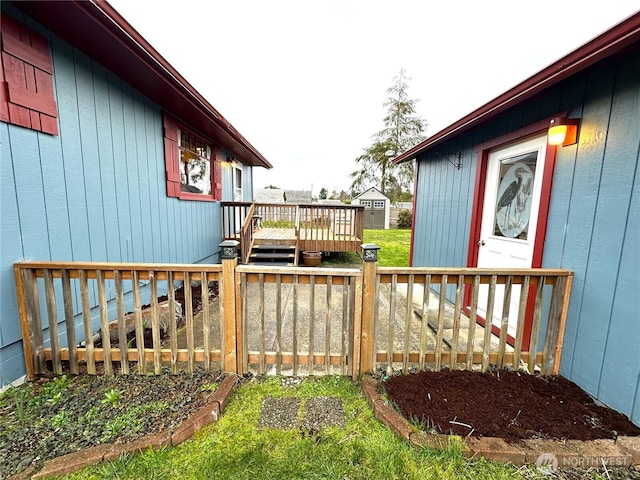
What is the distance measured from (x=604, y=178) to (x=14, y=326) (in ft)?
15.6

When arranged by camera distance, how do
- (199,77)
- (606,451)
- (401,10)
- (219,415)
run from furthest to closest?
(199,77)
(401,10)
(219,415)
(606,451)

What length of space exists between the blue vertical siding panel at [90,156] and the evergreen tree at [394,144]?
19027 mm

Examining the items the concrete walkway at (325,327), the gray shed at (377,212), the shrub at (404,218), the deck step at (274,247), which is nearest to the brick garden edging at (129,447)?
the concrete walkway at (325,327)

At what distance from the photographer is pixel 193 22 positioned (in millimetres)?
5922

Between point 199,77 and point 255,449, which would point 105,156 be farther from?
point 199,77

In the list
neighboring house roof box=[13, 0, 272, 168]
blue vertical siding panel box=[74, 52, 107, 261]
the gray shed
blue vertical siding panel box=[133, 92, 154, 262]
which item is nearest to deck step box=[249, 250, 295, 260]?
blue vertical siding panel box=[133, 92, 154, 262]

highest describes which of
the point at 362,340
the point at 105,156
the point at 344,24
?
the point at 344,24

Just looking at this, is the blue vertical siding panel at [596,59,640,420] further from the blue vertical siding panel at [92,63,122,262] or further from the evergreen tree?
the evergreen tree

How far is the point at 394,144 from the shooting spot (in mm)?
20328

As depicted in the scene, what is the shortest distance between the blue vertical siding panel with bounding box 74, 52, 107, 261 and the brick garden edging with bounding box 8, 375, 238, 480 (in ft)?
6.64

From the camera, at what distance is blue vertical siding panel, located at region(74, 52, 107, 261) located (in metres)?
2.70

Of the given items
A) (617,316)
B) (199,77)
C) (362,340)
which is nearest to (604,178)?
(617,316)

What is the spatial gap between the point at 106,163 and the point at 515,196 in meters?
4.84

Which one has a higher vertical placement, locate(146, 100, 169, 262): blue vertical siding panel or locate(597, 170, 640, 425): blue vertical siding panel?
locate(146, 100, 169, 262): blue vertical siding panel
